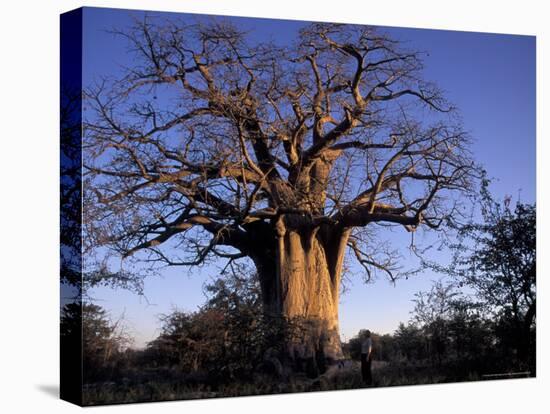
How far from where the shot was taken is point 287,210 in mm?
16516

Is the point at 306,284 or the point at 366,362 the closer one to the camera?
the point at 306,284

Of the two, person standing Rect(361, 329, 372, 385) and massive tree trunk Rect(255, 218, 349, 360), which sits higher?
massive tree trunk Rect(255, 218, 349, 360)

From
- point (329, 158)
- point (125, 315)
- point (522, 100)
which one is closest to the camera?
point (125, 315)

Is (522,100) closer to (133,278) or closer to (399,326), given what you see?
(399,326)

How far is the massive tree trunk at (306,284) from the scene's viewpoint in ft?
54.0

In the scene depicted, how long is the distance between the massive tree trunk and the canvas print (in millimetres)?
24

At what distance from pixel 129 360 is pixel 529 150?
6101 mm

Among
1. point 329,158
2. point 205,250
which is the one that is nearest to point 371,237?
point 329,158

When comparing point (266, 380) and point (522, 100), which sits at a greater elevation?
point (522, 100)

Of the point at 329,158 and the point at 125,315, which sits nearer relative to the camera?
the point at 125,315

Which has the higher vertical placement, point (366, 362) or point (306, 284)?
point (306, 284)

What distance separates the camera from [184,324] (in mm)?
15758

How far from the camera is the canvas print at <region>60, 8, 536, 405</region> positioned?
15180mm

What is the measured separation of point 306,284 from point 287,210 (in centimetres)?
95
